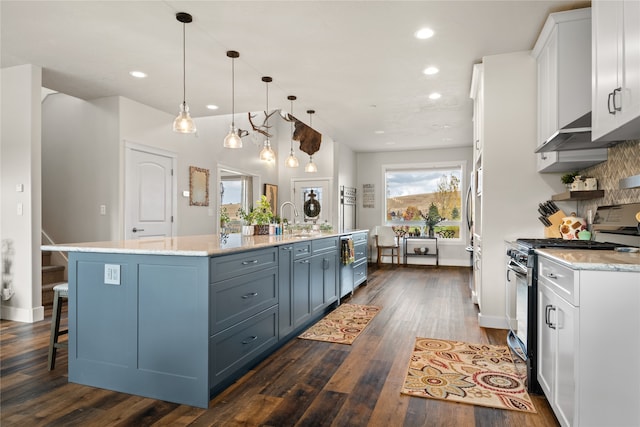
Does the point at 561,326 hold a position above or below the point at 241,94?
below

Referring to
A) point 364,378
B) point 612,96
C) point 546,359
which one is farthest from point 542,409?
point 612,96

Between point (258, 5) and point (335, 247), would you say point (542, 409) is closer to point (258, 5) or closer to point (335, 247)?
point (335, 247)

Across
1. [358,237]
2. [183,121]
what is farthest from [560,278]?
[358,237]

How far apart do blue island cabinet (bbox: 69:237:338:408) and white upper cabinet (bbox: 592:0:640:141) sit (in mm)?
2188

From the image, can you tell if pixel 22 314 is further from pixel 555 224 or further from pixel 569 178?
pixel 569 178

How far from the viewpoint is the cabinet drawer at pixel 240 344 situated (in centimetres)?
229

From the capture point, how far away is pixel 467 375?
105 inches

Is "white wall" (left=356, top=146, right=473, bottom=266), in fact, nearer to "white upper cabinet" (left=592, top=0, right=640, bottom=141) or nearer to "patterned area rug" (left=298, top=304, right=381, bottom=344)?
"patterned area rug" (left=298, top=304, right=381, bottom=344)

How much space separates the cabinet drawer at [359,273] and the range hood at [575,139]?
293 centimetres

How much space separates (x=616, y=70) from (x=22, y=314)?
207 inches

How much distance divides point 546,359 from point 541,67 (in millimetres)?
2583

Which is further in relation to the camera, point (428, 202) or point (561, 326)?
point (428, 202)

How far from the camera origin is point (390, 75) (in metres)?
4.34

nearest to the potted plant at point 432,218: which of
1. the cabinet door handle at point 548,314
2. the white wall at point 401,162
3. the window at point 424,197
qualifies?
the window at point 424,197
